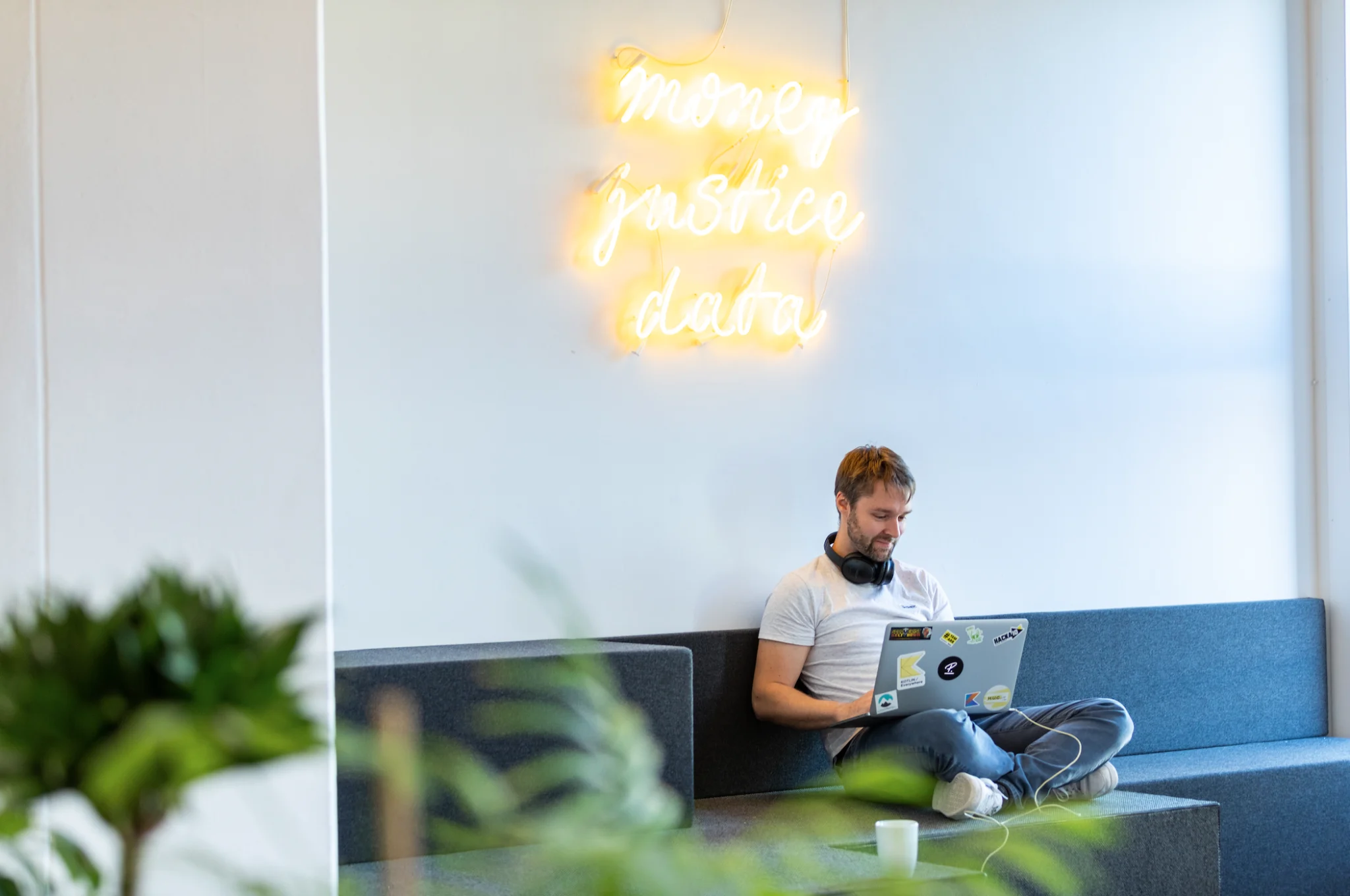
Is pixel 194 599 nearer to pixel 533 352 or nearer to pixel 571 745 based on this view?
pixel 571 745

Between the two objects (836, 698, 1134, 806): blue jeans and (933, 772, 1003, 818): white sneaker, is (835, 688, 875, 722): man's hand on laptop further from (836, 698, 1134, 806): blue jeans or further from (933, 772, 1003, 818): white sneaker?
(933, 772, 1003, 818): white sneaker

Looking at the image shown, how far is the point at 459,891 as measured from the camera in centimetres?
234

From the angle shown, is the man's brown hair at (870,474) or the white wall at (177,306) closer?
the white wall at (177,306)

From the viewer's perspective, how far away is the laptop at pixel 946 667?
320 centimetres

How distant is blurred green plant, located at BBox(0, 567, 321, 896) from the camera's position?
9.3 inches

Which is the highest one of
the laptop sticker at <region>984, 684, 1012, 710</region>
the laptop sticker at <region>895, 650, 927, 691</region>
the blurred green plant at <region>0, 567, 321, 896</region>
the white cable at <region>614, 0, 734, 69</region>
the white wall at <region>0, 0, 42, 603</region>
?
the white cable at <region>614, 0, 734, 69</region>

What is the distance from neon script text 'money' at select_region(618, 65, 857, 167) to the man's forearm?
56.9 inches

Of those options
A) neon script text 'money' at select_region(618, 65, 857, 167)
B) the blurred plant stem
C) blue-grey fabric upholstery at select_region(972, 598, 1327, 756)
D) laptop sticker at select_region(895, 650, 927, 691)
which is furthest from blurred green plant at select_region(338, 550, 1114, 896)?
blue-grey fabric upholstery at select_region(972, 598, 1327, 756)

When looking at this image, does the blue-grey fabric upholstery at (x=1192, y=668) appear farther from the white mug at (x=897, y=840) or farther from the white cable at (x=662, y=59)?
the white cable at (x=662, y=59)

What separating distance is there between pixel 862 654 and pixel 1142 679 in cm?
120

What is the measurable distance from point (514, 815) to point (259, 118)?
2276 mm

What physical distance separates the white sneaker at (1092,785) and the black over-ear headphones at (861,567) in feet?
2.25

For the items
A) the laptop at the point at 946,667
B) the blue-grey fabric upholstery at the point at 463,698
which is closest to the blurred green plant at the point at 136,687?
the blue-grey fabric upholstery at the point at 463,698

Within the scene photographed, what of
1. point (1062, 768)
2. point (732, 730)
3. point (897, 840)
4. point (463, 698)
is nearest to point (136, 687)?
point (897, 840)
